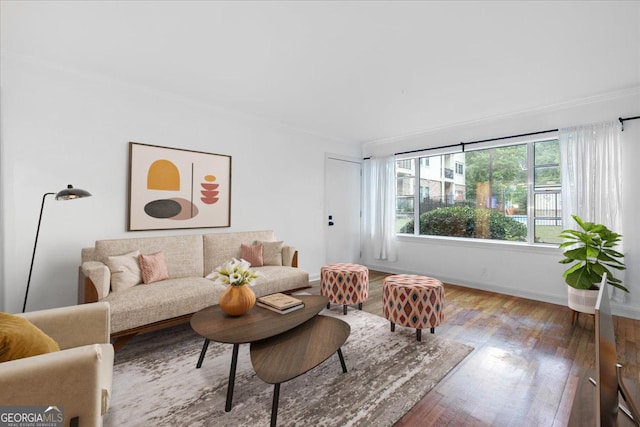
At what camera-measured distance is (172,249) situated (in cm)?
326

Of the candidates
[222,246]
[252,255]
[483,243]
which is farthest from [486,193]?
Answer: [222,246]

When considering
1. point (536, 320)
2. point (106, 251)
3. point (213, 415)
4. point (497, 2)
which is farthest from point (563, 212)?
point (106, 251)

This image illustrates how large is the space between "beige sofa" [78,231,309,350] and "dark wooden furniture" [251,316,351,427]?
1.10 m

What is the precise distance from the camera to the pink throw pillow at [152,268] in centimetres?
288

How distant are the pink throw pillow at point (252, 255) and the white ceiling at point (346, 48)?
184cm

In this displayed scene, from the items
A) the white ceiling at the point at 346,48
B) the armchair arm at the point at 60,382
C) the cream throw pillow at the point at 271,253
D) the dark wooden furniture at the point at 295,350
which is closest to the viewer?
the armchair arm at the point at 60,382

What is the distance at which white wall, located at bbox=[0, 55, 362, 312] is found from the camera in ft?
8.68

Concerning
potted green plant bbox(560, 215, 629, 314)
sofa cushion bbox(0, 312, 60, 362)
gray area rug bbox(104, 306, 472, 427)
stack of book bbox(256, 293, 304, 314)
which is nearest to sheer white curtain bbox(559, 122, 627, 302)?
potted green plant bbox(560, 215, 629, 314)

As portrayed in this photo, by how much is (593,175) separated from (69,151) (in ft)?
18.7

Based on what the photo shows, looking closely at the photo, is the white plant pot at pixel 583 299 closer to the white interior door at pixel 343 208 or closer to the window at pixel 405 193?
the window at pixel 405 193

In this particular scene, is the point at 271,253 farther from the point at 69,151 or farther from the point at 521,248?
the point at 521,248

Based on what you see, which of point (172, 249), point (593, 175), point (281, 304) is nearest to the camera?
point (281, 304)

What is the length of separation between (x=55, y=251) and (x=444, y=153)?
206 inches

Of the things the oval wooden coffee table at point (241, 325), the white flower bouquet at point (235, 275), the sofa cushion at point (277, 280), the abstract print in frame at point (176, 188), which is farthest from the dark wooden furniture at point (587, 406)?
the abstract print in frame at point (176, 188)
